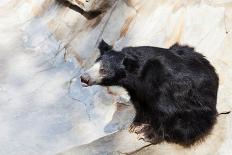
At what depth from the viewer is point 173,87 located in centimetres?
496

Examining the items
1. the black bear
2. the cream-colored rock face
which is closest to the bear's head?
the black bear

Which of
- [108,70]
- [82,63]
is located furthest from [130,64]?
[82,63]

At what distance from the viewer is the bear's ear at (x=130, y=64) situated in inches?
204

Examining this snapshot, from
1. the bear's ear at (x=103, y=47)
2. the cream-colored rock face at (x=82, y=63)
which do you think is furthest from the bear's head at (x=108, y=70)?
the cream-colored rock face at (x=82, y=63)

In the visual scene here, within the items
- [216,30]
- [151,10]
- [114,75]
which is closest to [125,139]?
[114,75]

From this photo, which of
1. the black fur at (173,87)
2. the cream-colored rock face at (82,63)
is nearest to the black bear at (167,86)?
the black fur at (173,87)

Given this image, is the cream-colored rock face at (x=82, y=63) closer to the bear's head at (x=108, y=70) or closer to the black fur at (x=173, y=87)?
the black fur at (x=173, y=87)

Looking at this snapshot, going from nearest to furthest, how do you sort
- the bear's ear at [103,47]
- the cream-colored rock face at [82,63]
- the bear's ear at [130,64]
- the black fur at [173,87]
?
1. the black fur at [173,87]
2. the bear's ear at [130,64]
3. the cream-colored rock face at [82,63]
4. the bear's ear at [103,47]

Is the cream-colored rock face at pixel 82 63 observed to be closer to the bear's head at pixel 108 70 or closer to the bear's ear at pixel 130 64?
the bear's head at pixel 108 70

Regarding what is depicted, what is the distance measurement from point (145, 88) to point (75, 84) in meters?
1.97

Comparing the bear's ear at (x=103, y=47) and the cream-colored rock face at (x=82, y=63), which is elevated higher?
the bear's ear at (x=103, y=47)

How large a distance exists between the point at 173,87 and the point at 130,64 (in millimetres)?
515

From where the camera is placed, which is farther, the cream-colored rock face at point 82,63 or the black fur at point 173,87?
the cream-colored rock face at point 82,63

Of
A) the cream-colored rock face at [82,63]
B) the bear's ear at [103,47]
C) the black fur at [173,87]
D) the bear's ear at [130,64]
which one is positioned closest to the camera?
the black fur at [173,87]
